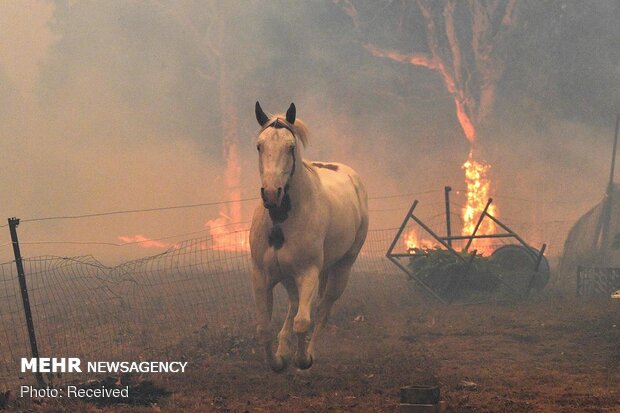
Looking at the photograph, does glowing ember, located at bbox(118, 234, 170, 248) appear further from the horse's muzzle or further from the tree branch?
the horse's muzzle

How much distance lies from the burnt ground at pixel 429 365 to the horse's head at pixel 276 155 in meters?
2.38

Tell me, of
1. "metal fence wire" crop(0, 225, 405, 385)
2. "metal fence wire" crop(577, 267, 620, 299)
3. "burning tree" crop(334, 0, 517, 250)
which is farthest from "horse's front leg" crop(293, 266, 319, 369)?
"burning tree" crop(334, 0, 517, 250)

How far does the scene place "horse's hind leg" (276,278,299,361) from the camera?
10.4 m

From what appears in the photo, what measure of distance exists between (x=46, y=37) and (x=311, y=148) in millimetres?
17807

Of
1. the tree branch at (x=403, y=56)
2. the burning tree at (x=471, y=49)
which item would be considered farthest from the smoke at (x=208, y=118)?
the burning tree at (x=471, y=49)

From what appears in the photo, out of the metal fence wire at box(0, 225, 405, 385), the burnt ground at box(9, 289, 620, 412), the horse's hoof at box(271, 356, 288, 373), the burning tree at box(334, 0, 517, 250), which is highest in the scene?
the burning tree at box(334, 0, 517, 250)

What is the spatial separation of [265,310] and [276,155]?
2151mm

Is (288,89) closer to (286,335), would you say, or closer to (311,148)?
(311,148)

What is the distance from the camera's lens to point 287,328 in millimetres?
10727

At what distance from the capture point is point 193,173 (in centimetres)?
4703

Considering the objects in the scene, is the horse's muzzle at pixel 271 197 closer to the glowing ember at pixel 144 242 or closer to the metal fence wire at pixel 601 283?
the metal fence wire at pixel 601 283

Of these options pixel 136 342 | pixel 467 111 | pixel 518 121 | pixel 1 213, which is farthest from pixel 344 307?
pixel 1 213

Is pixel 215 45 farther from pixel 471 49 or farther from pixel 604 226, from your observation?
pixel 604 226

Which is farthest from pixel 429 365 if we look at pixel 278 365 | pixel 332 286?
pixel 278 365
